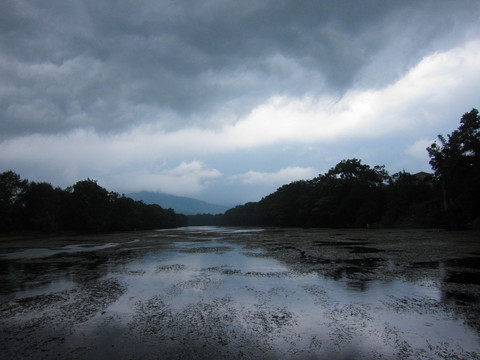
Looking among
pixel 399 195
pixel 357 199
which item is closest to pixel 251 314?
pixel 399 195

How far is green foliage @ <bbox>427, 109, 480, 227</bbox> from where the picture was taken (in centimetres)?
5256

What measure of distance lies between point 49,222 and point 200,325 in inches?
3803

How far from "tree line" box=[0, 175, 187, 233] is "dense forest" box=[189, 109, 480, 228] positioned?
68.2 metres

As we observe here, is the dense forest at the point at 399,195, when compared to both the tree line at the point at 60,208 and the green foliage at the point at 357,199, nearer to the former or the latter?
the green foliage at the point at 357,199

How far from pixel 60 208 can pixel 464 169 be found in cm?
10853

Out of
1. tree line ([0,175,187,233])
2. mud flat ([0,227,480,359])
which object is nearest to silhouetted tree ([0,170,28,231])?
tree line ([0,175,187,233])

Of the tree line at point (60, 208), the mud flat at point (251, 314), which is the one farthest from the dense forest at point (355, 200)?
the mud flat at point (251, 314)

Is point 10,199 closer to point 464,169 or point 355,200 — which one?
point 355,200

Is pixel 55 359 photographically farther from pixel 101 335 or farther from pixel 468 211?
pixel 468 211

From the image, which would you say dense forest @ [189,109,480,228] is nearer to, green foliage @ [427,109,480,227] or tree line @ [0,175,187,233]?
green foliage @ [427,109,480,227]

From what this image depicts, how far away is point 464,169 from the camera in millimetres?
53750

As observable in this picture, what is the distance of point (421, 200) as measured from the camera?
88.4 metres

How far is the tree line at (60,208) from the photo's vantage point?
86125 millimetres

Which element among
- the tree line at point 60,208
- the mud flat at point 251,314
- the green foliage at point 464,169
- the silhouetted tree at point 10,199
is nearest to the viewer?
the mud flat at point 251,314
